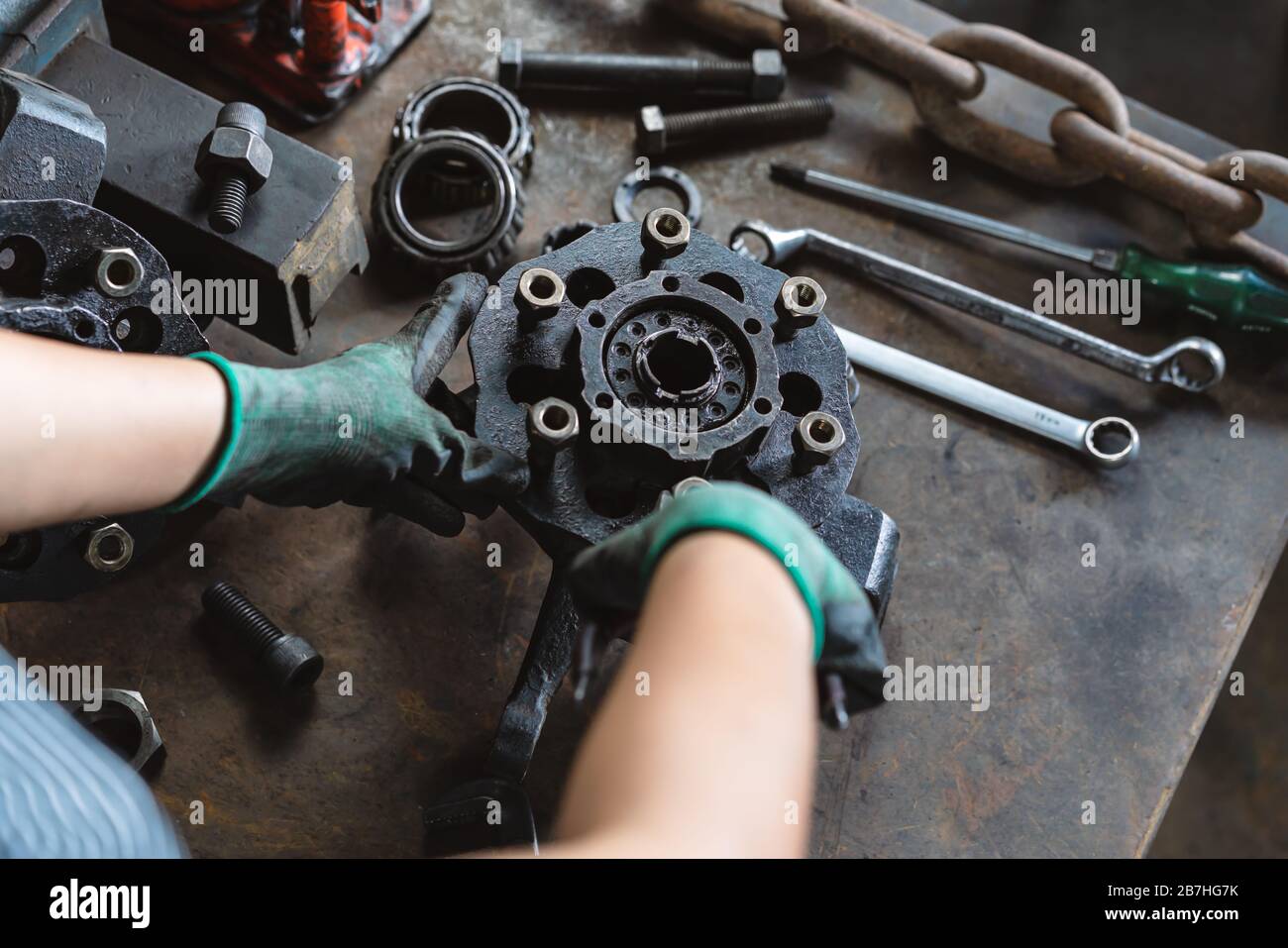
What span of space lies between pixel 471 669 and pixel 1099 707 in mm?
1011

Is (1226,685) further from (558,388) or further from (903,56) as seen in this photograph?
(558,388)

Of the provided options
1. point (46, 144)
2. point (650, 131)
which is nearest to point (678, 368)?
point (650, 131)

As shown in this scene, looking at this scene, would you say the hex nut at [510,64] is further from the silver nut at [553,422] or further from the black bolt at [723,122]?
the silver nut at [553,422]

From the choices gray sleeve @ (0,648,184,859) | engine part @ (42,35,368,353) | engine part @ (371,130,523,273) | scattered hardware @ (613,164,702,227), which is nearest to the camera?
gray sleeve @ (0,648,184,859)

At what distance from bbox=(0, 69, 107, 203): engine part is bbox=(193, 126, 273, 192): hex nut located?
138mm

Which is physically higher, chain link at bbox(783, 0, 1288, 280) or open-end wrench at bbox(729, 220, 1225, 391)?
chain link at bbox(783, 0, 1288, 280)

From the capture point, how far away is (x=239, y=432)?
4.52 feet

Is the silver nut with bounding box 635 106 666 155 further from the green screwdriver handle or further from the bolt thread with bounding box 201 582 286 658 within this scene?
the bolt thread with bounding box 201 582 286 658

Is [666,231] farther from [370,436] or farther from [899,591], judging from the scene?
[899,591]

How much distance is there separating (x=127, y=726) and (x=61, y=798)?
1.99ft

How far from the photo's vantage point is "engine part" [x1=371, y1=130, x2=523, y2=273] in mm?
2023

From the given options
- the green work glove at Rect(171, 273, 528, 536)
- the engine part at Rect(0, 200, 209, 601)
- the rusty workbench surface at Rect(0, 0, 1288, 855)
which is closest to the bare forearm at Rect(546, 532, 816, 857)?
the green work glove at Rect(171, 273, 528, 536)

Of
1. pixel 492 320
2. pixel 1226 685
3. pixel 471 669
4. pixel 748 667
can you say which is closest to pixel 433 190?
pixel 492 320
